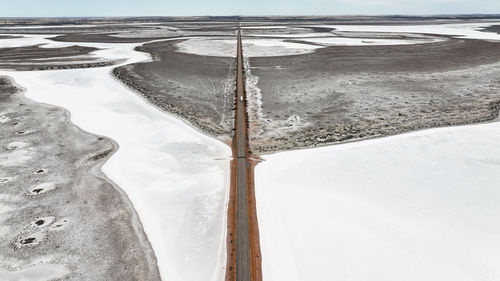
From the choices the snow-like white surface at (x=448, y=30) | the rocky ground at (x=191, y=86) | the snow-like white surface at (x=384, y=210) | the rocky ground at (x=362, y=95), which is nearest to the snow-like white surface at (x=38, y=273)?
the snow-like white surface at (x=384, y=210)

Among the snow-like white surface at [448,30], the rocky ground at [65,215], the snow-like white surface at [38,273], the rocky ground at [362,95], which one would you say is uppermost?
the snow-like white surface at [448,30]

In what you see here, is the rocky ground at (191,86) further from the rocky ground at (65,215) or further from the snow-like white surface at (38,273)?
the snow-like white surface at (38,273)

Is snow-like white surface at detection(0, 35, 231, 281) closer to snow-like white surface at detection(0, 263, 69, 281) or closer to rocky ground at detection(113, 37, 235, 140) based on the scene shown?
rocky ground at detection(113, 37, 235, 140)

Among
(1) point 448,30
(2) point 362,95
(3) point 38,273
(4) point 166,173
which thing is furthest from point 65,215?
(1) point 448,30

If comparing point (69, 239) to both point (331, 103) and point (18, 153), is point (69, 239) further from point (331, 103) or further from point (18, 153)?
point (331, 103)

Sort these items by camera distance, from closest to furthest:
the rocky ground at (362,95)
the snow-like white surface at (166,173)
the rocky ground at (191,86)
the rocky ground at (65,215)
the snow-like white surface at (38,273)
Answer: the snow-like white surface at (38,273) → the rocky ground at (65,215) → the snow-like white surface at (166,173) → the rocky ground at (362,95) → the rocky ground at (191,86)

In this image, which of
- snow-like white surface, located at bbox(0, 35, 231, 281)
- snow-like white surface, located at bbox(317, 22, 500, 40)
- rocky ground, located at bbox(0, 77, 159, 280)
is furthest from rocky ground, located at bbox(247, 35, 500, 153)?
snow-like white surface, located at bbox(317, 22, 500, 40)
